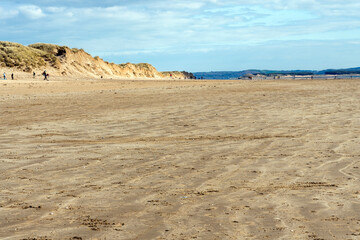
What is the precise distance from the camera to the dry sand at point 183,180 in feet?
13.8

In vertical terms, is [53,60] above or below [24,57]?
below

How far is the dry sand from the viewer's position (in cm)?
421

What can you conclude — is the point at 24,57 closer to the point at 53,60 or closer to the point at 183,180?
the point at 53,60

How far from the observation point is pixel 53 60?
68.7m

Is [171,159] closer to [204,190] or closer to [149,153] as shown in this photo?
[149,153]

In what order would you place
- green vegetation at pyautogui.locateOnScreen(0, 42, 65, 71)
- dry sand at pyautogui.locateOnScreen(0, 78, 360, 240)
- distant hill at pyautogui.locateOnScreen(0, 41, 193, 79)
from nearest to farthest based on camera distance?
dry sand at pyautogui.locateOnScreen(0, 78, 360, 240), green vegetation at pyautogui.locateOnScreen(0, 42, 65, 71), distant hill at pyautogui.locateOnScreen(0, 41, 193, 79)

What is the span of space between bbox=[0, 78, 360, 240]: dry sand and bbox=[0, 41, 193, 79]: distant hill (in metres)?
56.0

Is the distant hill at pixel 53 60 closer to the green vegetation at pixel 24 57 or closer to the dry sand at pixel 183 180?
the green vegetation at pixel 24 57

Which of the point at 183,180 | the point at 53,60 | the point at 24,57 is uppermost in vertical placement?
the point at 24,57

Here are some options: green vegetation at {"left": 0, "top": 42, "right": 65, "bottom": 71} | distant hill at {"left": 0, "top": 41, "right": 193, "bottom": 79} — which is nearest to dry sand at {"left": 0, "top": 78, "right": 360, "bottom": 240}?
green vegetation at {"left": 0, "top": 42, "right": 65, "bottom": 71}

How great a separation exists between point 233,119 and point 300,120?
1681mm

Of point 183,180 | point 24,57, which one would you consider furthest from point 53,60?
point 183,180

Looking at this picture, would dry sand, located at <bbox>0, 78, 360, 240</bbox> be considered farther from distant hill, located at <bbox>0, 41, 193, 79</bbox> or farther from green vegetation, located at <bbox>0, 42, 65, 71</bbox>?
distant hill, located at <bbox>0, 41, 193, 79</bbox>

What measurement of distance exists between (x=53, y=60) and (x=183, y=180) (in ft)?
217
